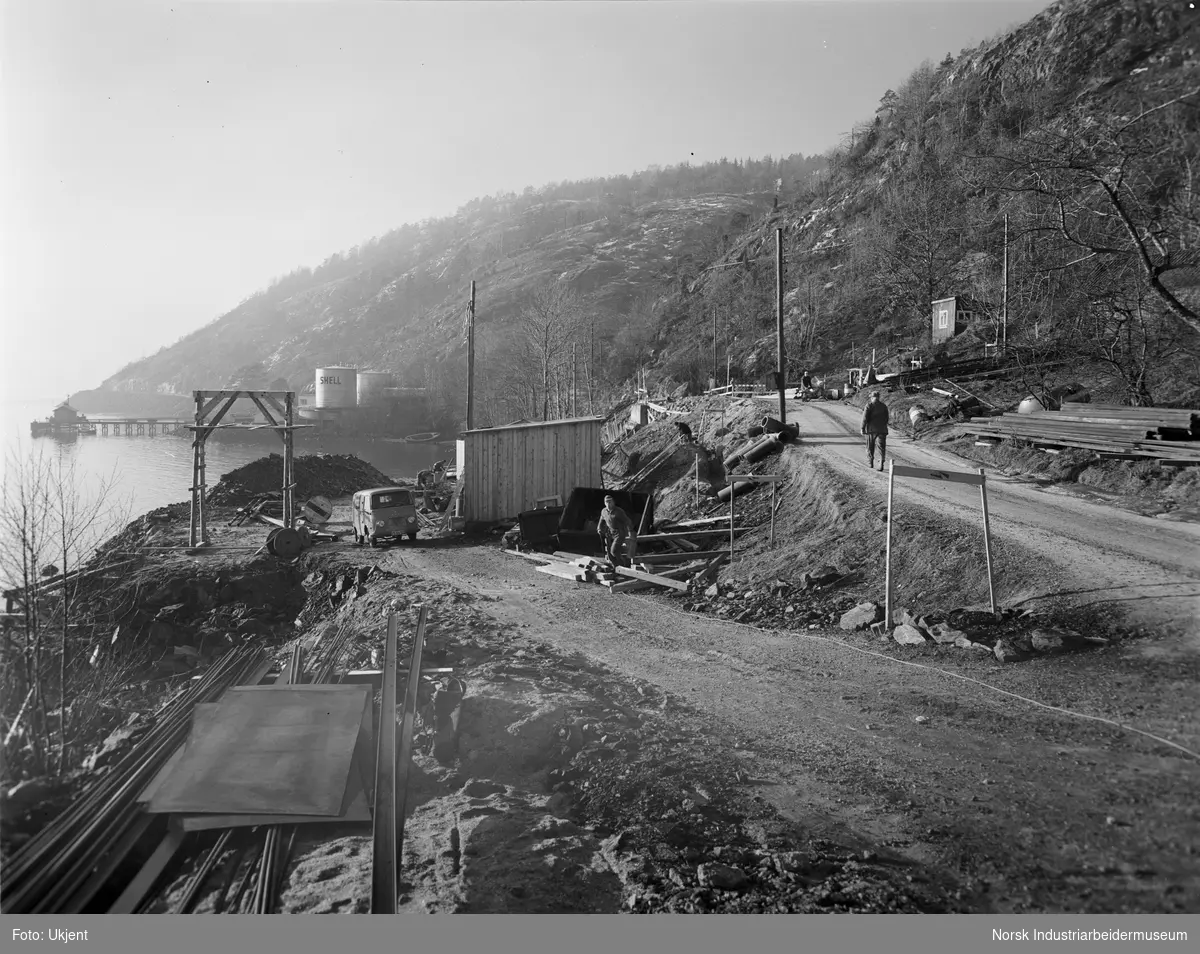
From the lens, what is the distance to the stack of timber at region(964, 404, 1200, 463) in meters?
14.1

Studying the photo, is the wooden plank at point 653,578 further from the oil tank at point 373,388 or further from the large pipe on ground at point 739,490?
the oil tank at point 373,388

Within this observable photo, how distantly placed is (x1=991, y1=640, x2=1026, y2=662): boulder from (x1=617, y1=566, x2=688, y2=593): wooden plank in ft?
19.6

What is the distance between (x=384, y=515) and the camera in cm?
2203

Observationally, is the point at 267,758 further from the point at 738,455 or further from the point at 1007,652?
the point at 738,455

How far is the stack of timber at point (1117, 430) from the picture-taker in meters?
14.1

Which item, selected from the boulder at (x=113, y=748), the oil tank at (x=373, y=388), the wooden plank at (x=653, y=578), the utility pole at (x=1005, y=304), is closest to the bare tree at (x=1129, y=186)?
the utility pole at (x=1005, y=304)

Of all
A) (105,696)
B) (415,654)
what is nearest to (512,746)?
(415,654)

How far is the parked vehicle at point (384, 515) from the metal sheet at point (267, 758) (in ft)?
51.4

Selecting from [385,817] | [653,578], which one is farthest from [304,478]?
[385,817]

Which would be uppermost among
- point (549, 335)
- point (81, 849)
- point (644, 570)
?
point (549, 335)

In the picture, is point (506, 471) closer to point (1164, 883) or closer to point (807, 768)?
point (807, 768)

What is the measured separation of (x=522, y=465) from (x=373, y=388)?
80785mm

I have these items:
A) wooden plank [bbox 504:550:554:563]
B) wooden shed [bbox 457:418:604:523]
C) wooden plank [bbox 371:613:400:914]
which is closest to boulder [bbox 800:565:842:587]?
wooden plank [bbox 504:550:554:563]

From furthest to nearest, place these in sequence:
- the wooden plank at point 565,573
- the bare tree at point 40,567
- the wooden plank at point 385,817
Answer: the wooden plank at point 565,573 < the bare tree at point 40,567 < the wooden plank at point 385,817
